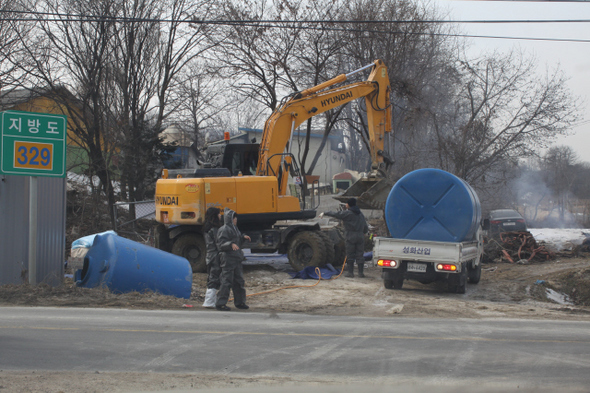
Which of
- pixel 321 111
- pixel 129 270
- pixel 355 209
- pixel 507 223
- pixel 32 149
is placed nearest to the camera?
pixel 129 270

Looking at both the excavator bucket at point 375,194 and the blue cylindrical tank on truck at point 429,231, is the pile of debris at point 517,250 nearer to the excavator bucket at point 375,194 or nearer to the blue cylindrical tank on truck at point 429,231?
the excavator bucket at point 375,194

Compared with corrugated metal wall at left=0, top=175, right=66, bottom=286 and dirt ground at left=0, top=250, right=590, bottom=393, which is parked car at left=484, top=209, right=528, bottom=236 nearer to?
dirt ground at left=0, top=250, right=590, bottom=393

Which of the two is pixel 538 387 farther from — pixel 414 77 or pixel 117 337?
pixel 414 77

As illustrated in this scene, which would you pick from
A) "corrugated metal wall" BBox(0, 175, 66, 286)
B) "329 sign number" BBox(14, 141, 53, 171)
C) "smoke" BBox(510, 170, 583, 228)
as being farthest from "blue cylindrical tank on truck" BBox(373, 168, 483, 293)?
"smoke" BBox(510, 170, 583, 228)

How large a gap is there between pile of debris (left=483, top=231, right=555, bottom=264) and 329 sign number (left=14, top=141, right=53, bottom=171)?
527 inches

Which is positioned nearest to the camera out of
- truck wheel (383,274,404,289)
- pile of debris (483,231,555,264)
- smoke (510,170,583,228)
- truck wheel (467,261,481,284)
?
truck wheel (383,274,404,289)

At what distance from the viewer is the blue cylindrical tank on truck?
39.0 ft

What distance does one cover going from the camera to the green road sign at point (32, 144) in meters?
10.6

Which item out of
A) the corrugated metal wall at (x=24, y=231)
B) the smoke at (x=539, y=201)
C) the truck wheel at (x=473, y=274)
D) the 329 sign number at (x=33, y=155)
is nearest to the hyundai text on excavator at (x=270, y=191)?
the truck wheel at (x=473, y=274)

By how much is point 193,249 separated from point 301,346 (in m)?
9.01

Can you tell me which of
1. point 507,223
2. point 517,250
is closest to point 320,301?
point 517,250

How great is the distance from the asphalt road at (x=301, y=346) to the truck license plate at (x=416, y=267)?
3.07 m

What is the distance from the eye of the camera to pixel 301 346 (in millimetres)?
6926

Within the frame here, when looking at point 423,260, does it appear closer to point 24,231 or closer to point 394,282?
point 394,282
